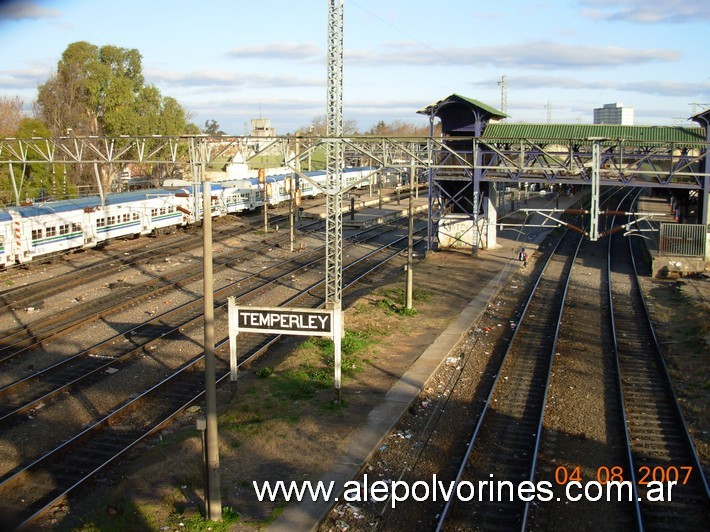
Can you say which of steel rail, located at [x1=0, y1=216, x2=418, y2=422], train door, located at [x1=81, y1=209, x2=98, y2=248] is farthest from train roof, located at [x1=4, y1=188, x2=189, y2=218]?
steel rail, located at [x1=0, y1=216, x2=418, y2=422]

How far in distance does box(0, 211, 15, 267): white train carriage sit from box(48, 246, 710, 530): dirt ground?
1494 centimetres

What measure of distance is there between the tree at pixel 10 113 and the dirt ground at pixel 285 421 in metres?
46.2

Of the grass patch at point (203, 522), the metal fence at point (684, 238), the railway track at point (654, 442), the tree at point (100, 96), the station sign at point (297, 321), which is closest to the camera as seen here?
the grass patch at point (203, 522)

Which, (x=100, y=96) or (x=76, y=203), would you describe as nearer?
(x=76, y=203)

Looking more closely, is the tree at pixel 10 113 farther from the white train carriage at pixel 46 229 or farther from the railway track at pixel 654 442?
the railway track at pixel 654 442

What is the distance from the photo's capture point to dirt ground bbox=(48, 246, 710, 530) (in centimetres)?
1011

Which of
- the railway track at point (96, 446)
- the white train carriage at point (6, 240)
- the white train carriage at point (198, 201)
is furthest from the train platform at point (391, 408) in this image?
the white train carriage at point (198, 201)

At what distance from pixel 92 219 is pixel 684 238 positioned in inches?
1065

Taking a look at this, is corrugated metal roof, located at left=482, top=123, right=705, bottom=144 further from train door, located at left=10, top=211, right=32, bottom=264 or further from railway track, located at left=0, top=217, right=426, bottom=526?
train door, located at left=10, top=211, right=32, bottom=264

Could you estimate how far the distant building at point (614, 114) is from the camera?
436 feet

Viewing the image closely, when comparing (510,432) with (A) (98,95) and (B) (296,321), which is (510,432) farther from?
(A) (98,95)

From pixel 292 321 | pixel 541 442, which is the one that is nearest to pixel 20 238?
pixel 292 321

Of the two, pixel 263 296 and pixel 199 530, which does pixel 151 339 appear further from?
pixel 199 530

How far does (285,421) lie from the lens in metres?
13.3
